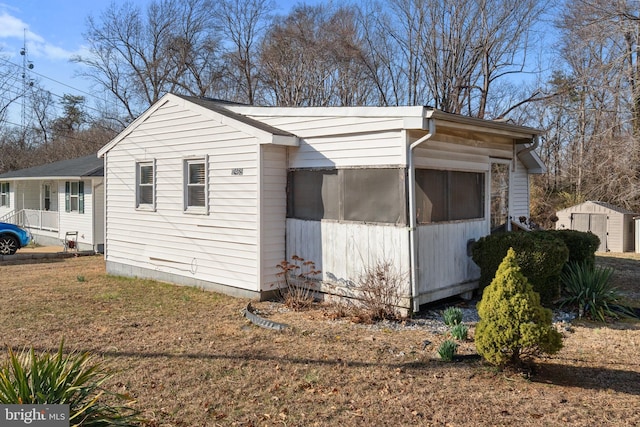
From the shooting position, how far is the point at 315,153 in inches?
333

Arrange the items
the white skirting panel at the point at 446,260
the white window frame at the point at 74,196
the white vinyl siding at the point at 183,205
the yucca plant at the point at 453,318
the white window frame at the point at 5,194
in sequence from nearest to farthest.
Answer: the yucca plant at the point at 453,318, the white skirting panel at the point at 446,260, the white vinyl siding at the point at 183,205, the white window frame at the point at 74,196, the white window frame at the point at 5,194

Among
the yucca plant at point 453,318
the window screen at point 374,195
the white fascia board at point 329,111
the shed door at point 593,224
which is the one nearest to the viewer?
the yucca plant at point 453,318

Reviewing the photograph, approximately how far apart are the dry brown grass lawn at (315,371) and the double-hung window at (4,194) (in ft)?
61.6

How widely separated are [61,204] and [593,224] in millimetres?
19607

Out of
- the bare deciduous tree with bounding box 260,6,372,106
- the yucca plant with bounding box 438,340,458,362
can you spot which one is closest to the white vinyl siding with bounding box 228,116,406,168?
the yucca plant with bounding box 438,340,458,362

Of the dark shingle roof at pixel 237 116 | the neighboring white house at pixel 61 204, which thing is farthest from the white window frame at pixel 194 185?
the neighboring white house at pixel 61 204

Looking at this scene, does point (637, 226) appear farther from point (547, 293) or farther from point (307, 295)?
point (307, 295)

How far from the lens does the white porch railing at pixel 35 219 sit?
1984 centimetres

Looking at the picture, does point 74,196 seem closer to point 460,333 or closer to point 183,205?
point 183,205

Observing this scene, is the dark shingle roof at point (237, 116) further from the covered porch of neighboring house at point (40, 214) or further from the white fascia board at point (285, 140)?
the covered porch of neighboring house at point (40, 214)

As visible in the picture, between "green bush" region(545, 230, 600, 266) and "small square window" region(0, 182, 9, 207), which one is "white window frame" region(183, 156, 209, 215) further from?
"small square window" region(0, 182, 9, 207)

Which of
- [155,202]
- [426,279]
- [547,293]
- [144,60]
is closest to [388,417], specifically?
[426,279]

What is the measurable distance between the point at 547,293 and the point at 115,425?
6741 mm

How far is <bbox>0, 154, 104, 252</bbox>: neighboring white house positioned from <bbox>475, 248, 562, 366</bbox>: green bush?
49.1 ft
